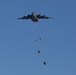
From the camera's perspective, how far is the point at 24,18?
10188 centimetres

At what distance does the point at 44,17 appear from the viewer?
9712 cm

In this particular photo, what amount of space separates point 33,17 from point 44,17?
1049 cm

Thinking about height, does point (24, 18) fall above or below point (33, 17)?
above

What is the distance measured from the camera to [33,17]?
88812 mm

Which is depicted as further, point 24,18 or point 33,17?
point 24,18

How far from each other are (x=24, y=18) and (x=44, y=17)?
43.3 ft

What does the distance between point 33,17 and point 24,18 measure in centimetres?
1440

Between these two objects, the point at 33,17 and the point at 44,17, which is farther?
the point at 44,17
